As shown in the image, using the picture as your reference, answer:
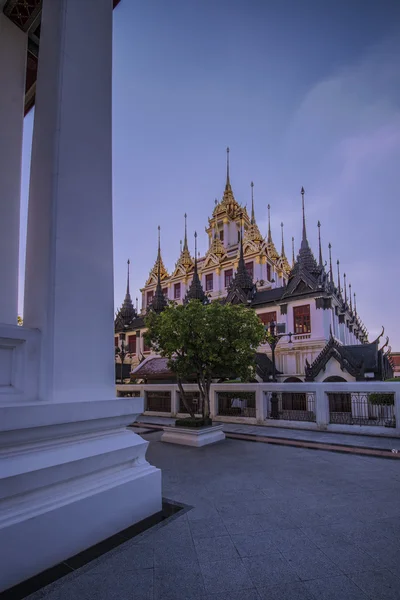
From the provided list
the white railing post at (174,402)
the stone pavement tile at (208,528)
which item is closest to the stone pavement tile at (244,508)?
the stone pavement tile at (208,528)

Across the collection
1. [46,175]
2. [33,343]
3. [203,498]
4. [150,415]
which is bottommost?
[150,415]

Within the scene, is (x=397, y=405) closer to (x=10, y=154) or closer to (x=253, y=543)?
(x=253, y=543)

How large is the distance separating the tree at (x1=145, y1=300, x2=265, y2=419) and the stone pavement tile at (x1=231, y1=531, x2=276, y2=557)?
581cm

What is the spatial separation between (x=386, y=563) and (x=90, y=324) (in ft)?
11.1

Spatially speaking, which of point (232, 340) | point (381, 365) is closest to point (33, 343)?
point (232, 340)

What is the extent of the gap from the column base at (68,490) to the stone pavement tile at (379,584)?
205 cm

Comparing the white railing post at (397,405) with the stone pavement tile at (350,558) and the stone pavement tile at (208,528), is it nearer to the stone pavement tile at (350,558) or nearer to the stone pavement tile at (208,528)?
the stone pavement tile at (350,558)

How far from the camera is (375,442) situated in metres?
8.44

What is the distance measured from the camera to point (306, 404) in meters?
13.0

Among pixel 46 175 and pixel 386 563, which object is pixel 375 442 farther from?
pixel 46 175

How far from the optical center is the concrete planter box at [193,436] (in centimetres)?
835

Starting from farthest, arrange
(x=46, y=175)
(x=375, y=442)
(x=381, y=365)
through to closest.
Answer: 1. (x=381, y=365)
2. (x=375, y=442)
3. (x=46, y=175)

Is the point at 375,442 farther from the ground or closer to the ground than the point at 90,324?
closer to the ground

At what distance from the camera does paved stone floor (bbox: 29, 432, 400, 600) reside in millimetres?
2445
